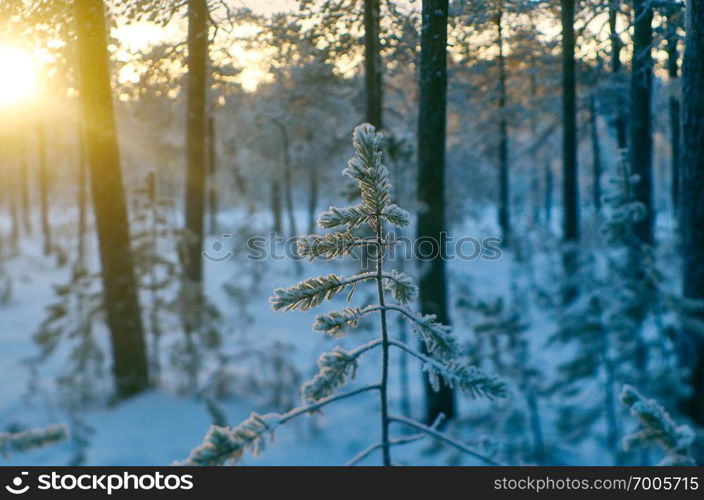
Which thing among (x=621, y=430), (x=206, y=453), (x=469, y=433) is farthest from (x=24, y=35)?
(x=621, y=430)

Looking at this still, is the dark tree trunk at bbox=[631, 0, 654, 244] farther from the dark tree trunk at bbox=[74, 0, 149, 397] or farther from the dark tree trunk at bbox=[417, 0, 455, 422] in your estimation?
the dark tree trunk at bbox=[74, 0, 149, 397]

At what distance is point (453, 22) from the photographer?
233cm

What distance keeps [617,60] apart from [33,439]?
3311mm

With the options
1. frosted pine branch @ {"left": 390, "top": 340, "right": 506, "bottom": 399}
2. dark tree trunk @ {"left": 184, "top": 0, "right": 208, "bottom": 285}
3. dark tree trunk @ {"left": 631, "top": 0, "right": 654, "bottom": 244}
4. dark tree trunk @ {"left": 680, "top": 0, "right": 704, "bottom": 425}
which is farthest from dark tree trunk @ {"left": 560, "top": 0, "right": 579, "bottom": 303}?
frosted pine branch @ {"left": 390, "top": 340, "right": 506, "bottom": 399}

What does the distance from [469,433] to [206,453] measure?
4318mm

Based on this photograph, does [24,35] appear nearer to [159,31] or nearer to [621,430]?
[159,31]

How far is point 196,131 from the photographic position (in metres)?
3.98

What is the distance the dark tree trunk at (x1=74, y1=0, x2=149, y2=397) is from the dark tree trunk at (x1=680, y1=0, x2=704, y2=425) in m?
3.42

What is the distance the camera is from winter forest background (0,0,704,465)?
1.80 metres

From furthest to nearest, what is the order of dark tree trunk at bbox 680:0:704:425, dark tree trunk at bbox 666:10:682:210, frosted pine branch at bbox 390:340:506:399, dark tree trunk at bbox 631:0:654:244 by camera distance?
dark tree trunk at bbox 680:0:704:425 < dark tree trunk at bbox 666:10:682:210 < dark tree trunk at bbox 631:0:654:244 < frosted pine branch at bbox 390:340:506:399

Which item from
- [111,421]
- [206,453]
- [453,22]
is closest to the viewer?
[206,453]

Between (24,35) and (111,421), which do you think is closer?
(24,35)

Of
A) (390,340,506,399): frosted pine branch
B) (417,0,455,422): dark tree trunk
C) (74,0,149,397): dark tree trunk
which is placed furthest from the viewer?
(74,0,149,397): dark tree trunk
